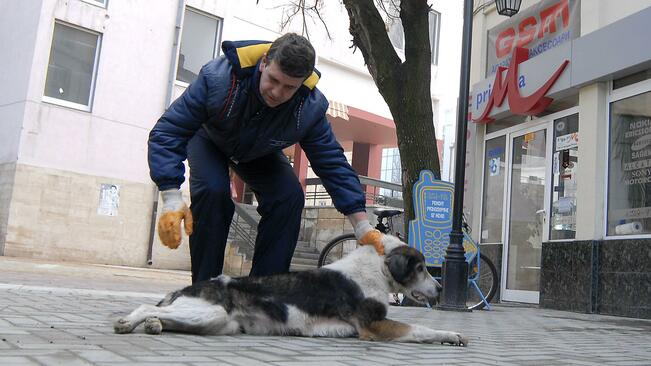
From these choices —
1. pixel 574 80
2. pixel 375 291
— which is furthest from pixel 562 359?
pixel 574 80

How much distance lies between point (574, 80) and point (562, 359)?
279 inches

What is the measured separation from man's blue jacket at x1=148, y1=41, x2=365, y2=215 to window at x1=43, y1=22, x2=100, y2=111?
13.8 metres

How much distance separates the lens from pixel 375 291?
12.9 ft

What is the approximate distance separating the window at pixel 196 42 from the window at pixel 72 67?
8.55 ft

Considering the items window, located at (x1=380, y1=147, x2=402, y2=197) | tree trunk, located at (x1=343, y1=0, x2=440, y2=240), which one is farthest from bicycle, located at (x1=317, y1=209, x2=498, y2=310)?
window, located at (x1=380, y1=147, x2=402, y2=197)

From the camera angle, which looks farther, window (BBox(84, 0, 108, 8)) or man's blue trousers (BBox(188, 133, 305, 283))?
window (BBox(84, 0, 108, 8))

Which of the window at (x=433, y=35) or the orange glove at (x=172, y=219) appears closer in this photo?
the orange glove at (x=172, y=219)

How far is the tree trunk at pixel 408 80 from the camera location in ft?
28.6

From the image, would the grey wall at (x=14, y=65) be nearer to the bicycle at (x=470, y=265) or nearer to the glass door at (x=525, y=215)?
the bicycle at (x=470, y=265)

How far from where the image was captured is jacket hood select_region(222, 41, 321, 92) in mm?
3928

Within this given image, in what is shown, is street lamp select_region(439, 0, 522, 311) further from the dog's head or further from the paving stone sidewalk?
the dog's head

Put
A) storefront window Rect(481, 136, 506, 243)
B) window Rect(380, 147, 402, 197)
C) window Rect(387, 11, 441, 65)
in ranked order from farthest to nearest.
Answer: window Rect(380, 147, 402, 197)
window Rect(387, 11, 441, 65)
storefront window Rect(481, 136, 506, 243)

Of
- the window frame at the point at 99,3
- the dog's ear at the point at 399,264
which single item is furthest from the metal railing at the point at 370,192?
the dog's ear at the point at 399,264

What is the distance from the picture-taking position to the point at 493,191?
40.2 ft
